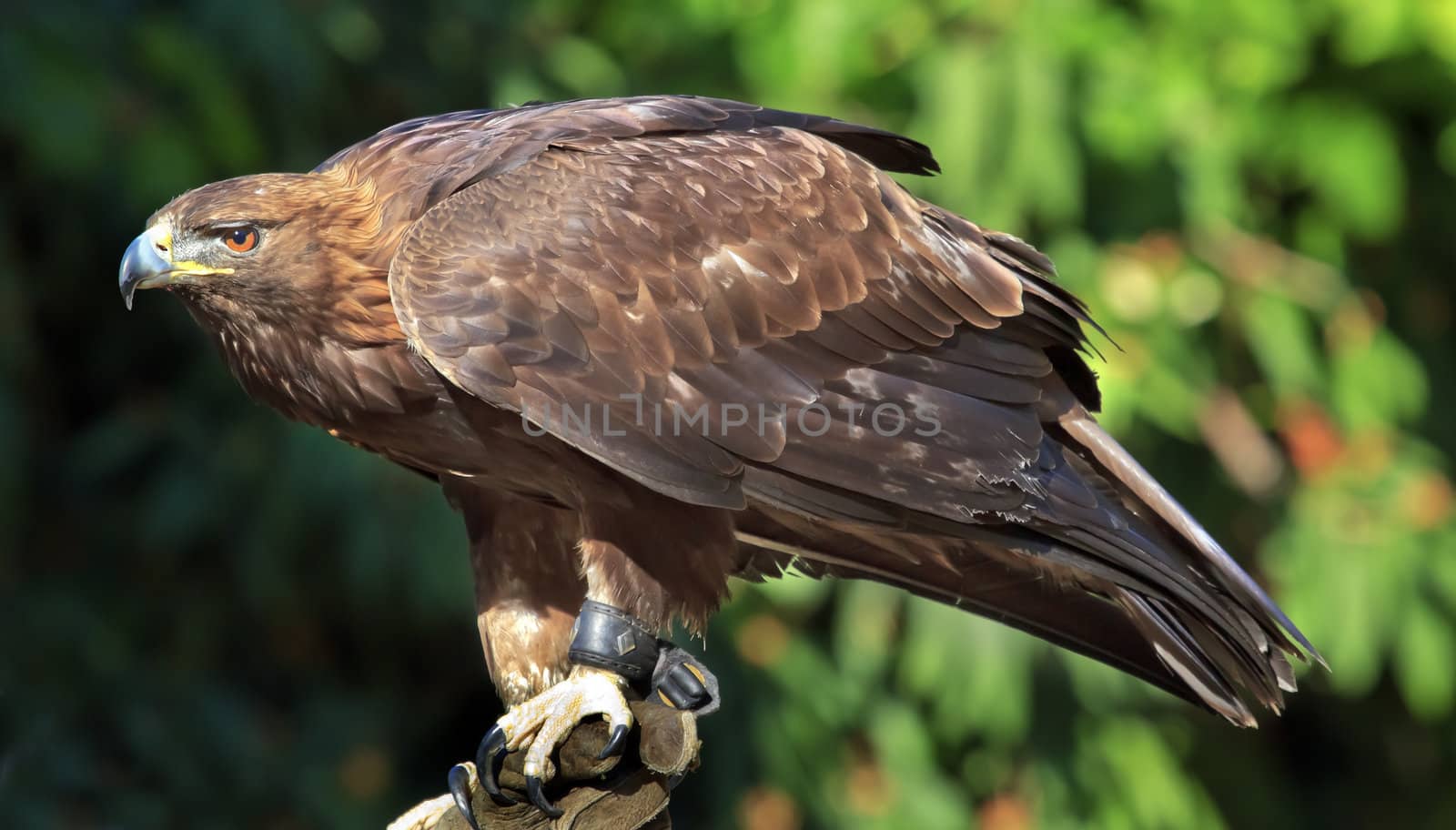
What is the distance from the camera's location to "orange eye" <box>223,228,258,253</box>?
8.93ft

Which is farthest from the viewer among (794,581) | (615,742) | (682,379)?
(794,581)

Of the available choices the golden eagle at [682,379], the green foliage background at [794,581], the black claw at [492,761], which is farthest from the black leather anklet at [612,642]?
the green foliage background at [794,581]

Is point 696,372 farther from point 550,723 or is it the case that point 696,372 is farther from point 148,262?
point 148,262

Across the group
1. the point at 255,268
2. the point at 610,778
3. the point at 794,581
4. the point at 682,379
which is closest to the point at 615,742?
the point at 610,778

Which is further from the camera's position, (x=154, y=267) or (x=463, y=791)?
(x=463, y=791)

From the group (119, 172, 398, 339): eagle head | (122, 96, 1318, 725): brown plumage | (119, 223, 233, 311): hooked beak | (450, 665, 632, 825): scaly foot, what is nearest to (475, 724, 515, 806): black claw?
(450, 665, 632, 825): scaly foot

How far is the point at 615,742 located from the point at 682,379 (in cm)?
62

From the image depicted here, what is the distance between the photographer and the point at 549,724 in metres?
2.73

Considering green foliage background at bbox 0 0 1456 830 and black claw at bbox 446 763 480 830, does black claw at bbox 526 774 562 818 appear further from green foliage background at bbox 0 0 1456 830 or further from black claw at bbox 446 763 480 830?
green foliage background at bbox 0 0 1456 830

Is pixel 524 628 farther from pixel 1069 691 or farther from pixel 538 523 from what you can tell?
pixel 1069 691

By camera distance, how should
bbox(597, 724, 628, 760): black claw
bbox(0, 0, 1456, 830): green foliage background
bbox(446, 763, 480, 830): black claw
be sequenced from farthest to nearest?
bbox(0, 0, 1456, 830): green foliage background < bbox(446, 763, 480, 830): black claw < bbox(597, 724, 628, 760): black claw

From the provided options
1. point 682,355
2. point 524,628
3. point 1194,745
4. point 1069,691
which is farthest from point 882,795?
point 682,355

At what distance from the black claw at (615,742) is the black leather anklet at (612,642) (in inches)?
3.9

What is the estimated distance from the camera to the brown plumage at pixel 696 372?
2.70 m
